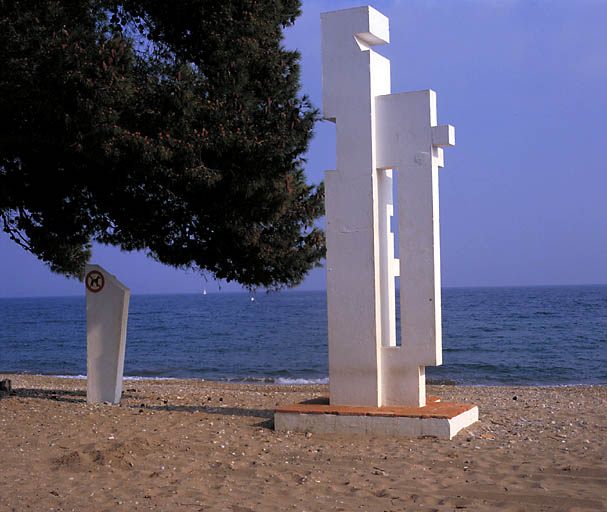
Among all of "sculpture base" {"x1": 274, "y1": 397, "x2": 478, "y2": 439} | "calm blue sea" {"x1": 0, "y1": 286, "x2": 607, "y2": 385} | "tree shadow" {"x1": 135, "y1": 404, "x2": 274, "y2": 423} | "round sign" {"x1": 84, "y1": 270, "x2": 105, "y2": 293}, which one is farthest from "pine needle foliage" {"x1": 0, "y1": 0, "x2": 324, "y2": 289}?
"calm blue sea" {"x1": 0, "y1": 286, "x2": 607, "y2": 385}

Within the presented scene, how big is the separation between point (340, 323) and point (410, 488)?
256 centimetres

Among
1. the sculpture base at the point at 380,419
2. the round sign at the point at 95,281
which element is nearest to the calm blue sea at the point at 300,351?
the round sign at the point at 95,281

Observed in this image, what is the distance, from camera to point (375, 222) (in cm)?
727

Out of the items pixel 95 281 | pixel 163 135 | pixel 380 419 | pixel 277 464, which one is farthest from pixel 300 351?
pixel 277 464

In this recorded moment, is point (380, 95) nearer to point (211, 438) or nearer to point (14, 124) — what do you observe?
point (211, 438)

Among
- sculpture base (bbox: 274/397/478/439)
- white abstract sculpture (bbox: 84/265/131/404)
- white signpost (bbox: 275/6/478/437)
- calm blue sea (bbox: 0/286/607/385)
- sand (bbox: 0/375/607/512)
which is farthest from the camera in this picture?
calm blue sea (bbox: 0/286/607/385)

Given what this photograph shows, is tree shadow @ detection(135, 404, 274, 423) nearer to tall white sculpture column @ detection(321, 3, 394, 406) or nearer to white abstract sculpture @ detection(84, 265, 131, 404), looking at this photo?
white abstract sculpture @ detection(84, 265, 131, 404)

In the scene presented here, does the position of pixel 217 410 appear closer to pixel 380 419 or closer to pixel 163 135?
pixel 380 419

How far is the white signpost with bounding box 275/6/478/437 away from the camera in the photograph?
279 inches

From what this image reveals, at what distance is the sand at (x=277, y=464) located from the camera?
4.78 metres

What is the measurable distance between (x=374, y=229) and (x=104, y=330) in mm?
4232

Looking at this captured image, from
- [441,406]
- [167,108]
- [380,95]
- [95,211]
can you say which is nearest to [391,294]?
[441,406]

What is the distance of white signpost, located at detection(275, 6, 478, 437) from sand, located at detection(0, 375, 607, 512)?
74 centimetres

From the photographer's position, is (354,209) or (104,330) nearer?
(354,209)
